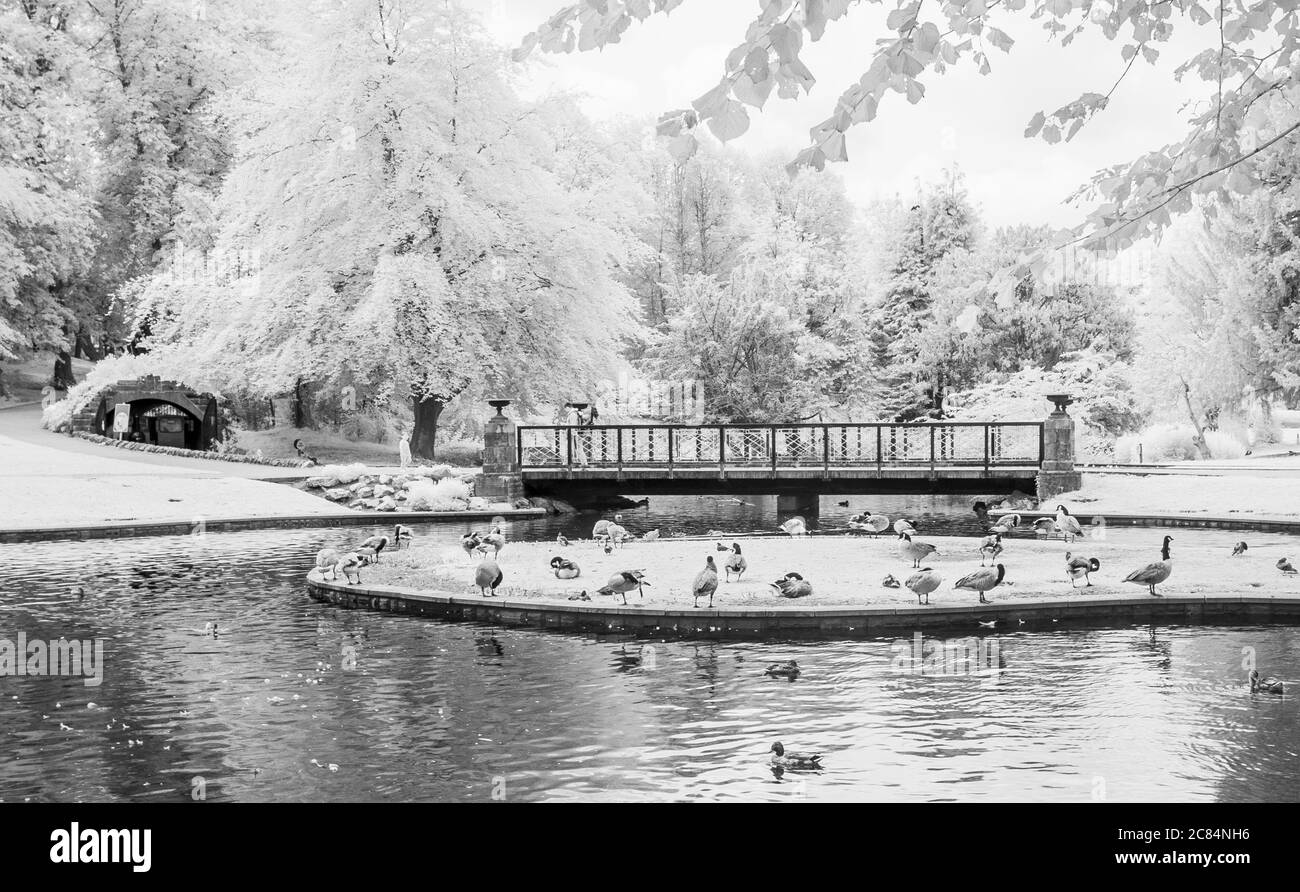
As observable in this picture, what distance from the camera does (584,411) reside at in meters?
46.9

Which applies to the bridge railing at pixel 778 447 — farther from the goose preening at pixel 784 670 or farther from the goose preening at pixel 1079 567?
the goose preening at pixel 784 670

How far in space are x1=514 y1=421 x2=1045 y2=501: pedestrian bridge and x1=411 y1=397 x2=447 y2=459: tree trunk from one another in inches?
218

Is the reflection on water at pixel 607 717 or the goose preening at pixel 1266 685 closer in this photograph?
the reflection on water at pixel 607 717

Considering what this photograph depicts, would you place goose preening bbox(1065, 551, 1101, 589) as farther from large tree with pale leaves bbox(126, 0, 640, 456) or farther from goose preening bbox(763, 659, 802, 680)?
large tree with pale leaves bbox(126, 0, 640, 456)

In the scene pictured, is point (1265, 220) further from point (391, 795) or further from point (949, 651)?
point (391, 795)

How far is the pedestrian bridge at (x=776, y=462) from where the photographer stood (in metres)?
32.5

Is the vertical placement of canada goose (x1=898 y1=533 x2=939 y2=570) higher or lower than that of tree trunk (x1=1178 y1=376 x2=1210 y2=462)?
lower

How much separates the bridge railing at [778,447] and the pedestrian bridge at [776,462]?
0.14 ft

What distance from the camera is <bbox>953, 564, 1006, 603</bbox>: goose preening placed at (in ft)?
50.1

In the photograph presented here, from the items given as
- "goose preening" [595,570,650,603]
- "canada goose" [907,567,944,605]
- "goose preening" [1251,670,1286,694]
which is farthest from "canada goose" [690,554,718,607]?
"goose preening" [1251,670,1286,694]

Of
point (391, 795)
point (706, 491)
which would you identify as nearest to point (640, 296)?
point (706, 491)

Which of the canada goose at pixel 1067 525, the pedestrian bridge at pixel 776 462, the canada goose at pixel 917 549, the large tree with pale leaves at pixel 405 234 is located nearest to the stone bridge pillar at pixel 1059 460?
Answer: the pedestrian bridge at pixel 776 462

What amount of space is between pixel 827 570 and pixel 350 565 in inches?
288

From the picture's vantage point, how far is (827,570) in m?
18.2
